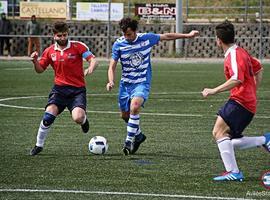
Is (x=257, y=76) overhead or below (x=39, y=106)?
overhead

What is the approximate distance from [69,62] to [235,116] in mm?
3156

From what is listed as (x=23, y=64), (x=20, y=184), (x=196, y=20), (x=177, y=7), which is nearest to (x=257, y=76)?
(x=20, y=184)

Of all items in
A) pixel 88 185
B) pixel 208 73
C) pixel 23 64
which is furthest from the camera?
pixel 23 64

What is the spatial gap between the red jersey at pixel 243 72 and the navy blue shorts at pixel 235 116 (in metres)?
0.05

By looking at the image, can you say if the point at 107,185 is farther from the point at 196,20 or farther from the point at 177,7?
the point at 196,20

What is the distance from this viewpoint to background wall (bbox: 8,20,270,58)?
37.2 metres

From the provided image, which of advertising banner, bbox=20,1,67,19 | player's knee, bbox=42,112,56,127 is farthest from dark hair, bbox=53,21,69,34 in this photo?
advertising banner, bbox=20,1,67,19

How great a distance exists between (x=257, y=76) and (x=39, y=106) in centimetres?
876

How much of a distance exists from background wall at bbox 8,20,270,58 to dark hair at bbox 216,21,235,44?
2684 centimetres

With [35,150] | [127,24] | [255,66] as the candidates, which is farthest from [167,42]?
[255,66]

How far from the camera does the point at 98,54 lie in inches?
1485

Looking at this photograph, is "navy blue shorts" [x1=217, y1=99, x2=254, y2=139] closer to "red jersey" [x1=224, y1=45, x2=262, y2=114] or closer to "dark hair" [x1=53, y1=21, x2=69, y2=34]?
"red jersey" [x1=224, y1=45, x2=262, y2=114]

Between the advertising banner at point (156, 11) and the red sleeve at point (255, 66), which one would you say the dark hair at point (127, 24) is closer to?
the red sleeve at point (255, 66)

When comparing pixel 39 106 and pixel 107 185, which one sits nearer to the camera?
pixel 107 185
